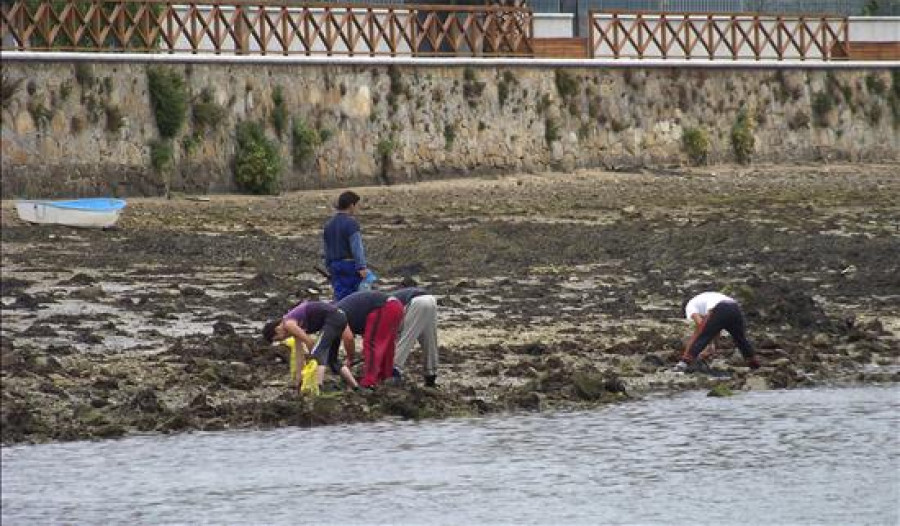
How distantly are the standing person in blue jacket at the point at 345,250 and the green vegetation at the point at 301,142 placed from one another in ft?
61.9

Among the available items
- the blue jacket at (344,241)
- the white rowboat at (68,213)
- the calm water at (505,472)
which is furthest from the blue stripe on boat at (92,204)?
the calm water at (505,472)

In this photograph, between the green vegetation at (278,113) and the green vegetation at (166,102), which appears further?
the green vegetation at (278,113)

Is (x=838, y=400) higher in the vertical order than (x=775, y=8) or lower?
lower

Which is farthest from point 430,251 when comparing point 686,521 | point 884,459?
point 686,521

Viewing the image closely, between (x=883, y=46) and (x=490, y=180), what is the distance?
42.7ft

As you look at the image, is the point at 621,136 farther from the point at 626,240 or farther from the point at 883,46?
the point at 626,240

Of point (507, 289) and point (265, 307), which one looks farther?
point (507, 289)

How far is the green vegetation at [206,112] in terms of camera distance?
38.8 meters

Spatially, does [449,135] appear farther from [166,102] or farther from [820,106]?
[820,106]

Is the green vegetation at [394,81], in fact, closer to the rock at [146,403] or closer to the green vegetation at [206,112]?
the green vegetation at [206,112]

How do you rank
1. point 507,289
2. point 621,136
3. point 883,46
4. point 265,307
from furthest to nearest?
point 883,46 < point 621,136 < point 507,289 < point 265,307

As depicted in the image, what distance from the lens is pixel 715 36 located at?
50.4 metres

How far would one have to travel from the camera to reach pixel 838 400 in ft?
71.9

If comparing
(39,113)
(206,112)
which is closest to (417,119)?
(206,112)
